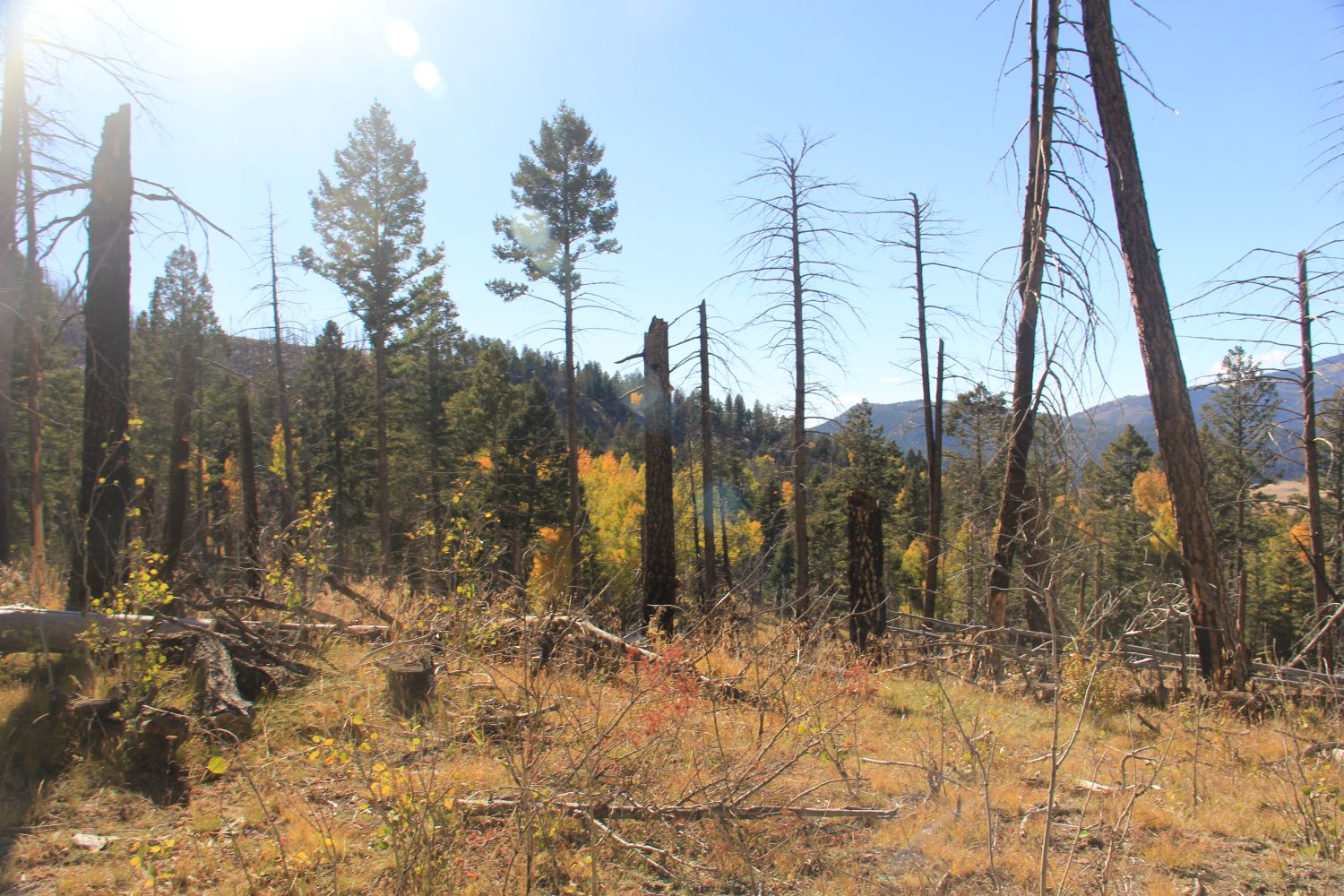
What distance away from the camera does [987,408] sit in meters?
19.9

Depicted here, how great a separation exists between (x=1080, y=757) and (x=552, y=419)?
1031 inches

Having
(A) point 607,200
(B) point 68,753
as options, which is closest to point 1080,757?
(B) point 68,753

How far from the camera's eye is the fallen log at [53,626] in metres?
5.38

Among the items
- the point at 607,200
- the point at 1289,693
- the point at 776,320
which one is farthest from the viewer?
the point at 607,200

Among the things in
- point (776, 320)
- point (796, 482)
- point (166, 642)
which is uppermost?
point (776, 320)

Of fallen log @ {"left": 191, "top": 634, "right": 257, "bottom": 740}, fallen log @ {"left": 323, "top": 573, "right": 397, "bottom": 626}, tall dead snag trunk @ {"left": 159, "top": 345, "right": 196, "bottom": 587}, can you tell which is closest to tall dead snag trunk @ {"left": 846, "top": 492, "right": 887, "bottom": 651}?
fallen log @ {"left": 323, "top": 573, "right": 397, "bottom": 626}

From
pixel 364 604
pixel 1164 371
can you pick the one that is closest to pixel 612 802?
pixel 364 604

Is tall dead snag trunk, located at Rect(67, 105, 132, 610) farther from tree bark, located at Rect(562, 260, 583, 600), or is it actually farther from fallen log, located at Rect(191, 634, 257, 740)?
tree bark, located at Rect(562, 260, 583, 600)

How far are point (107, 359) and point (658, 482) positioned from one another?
6505 mm

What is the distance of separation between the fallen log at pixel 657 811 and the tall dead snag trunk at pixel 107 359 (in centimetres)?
476

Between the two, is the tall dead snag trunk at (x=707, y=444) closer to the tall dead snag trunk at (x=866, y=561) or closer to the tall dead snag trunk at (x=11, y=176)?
the tall dead snag trunk at (x=866, y=561)

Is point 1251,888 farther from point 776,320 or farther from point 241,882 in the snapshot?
point 776,320

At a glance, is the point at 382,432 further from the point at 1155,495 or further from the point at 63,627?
the point at 1155,495

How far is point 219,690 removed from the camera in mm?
4852
